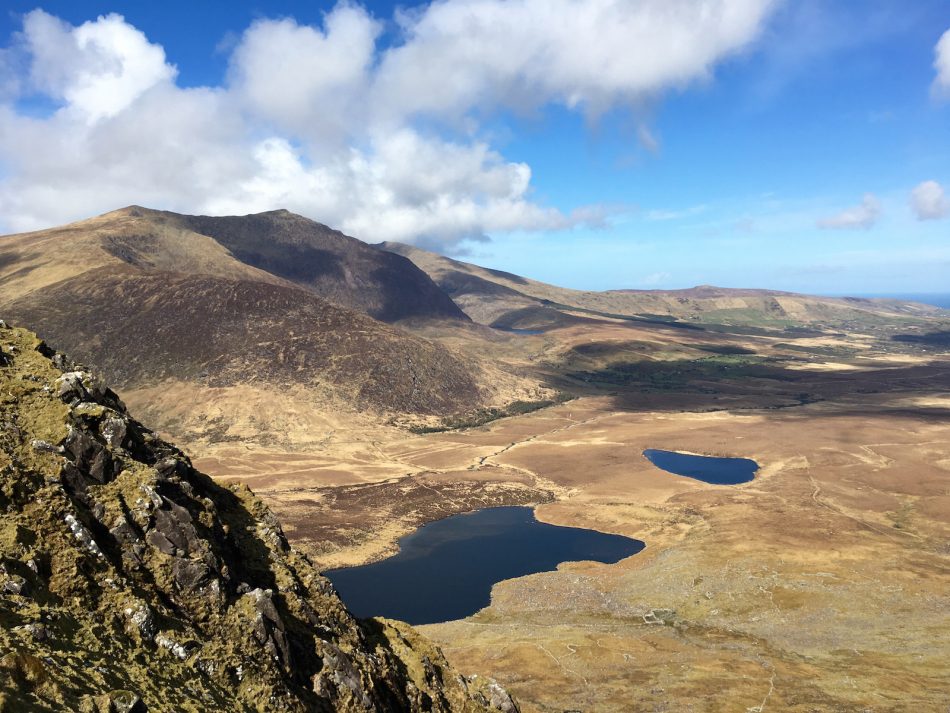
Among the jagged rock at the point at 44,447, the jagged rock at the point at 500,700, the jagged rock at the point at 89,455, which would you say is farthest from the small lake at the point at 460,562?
the jagged rock at the point at 44,447

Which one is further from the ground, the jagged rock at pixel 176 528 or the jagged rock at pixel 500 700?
the jagged rock at pixel 176 528

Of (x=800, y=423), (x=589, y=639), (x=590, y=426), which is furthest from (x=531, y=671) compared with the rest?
(x=800, y=423)

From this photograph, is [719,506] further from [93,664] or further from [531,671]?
[93,664]

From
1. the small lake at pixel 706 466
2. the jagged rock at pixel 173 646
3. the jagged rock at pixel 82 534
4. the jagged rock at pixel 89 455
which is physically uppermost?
the jagged rock at pixel 89 455

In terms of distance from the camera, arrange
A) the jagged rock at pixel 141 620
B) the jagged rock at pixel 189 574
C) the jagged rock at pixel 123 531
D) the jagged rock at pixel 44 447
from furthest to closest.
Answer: the jagged rock at pixel 189 574, the jagged rock at pixel 44 447, the jagged rock at pixel 123 531, the jagged rock at pixel 141 620

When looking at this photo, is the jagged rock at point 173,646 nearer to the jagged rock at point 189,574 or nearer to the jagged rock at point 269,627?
the jagged rock at point 189,574

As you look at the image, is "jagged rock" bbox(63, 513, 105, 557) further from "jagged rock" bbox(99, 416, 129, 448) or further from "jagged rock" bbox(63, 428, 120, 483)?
"jagged rock" bbox(99, 416, 129, 448)

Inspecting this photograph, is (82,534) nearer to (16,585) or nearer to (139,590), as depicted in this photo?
(139,590)
